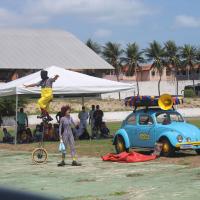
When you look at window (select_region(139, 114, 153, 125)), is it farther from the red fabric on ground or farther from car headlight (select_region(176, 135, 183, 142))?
the red fabric on ground

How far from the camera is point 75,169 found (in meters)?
16.1

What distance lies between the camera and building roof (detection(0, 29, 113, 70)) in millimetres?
75000

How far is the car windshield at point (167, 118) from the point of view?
18.9 m

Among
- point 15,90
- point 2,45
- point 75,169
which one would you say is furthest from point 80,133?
point 2,45

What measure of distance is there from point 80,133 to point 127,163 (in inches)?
486

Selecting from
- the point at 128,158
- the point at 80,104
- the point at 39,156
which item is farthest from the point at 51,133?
the point at 80,104

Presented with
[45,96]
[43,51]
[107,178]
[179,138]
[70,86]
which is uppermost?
[43,51]

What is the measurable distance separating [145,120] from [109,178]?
19.1 feet

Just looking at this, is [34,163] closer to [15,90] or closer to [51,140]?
[15,90]

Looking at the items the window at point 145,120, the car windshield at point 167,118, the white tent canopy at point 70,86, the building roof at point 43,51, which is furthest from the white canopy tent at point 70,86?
the building roof at point 43,51

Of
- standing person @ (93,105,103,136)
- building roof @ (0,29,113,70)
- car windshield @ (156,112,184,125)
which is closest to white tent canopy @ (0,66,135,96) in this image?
standing person @ (93,105,103,136)

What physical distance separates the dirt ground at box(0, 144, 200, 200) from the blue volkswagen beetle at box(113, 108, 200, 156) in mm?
445

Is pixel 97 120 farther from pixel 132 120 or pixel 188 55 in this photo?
pixel 188 55

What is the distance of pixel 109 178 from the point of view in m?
13.9
